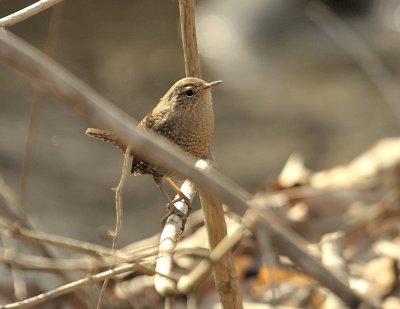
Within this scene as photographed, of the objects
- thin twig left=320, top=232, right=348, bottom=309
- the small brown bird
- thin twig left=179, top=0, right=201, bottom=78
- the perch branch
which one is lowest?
the perch branch

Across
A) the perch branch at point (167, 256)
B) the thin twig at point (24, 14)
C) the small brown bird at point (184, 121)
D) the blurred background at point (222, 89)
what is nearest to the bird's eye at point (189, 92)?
the small brown bird at point (184, 121)

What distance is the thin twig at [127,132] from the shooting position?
112cm

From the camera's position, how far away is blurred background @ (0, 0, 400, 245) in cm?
639

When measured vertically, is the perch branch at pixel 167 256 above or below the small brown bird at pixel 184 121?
below

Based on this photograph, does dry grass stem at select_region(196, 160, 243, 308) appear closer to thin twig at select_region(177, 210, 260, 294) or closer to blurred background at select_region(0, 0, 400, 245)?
thin twig at select_region(177, 210, 260, 294)

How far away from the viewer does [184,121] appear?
11.7ft

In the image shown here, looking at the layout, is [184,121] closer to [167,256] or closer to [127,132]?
[167,256]

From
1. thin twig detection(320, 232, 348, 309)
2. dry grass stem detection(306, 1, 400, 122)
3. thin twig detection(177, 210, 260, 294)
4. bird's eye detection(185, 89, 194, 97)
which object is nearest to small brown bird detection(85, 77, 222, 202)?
bird's eye detection(185, 89, 194, 97)

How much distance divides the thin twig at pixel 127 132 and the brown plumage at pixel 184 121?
211 cm

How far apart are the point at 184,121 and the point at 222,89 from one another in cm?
454

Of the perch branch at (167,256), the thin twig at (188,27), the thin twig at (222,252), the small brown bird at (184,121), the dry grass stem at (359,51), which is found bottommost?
the thin twig at (222,252)

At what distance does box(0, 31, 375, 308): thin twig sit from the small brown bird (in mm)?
2072

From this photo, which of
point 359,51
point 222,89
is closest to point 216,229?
point 359,51

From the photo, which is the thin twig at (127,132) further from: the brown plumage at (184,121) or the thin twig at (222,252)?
the brown plumage at (184,121)
